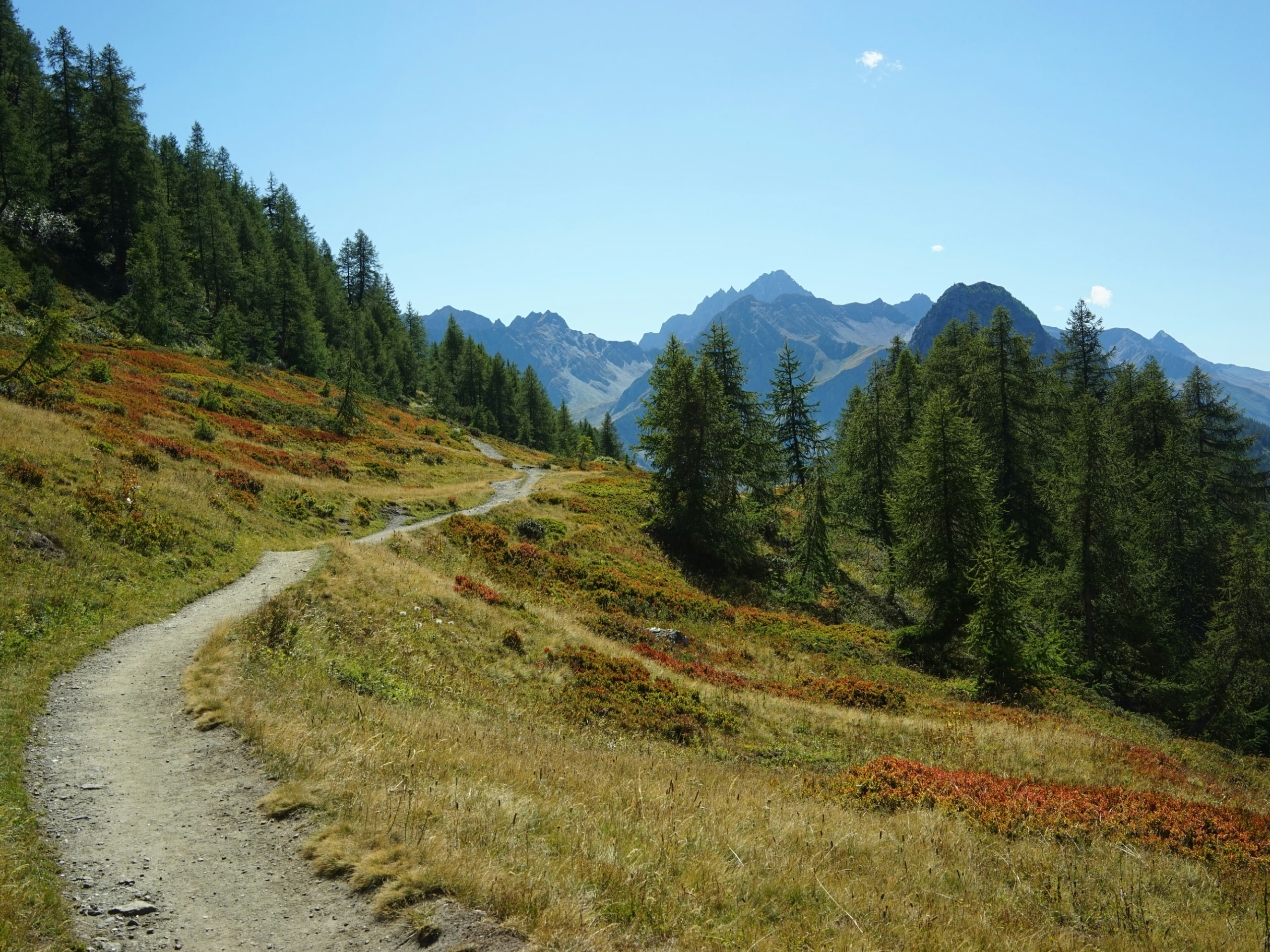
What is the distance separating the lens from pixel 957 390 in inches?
1818

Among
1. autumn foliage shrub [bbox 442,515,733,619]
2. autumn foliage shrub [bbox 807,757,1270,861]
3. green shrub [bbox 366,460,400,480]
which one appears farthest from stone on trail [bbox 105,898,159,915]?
green shrub [bbox 366,460,400,480]

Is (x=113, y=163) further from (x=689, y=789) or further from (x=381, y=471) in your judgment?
(x=689, y=789)

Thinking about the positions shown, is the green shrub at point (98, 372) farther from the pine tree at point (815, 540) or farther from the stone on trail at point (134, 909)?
the pine tree at point (815, 540)

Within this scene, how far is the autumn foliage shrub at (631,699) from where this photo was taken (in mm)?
13289

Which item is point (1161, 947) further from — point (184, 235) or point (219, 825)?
point (184, 235)

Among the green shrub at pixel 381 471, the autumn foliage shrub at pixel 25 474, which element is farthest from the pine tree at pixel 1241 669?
the autumn foliage shrub at pixel 25 474

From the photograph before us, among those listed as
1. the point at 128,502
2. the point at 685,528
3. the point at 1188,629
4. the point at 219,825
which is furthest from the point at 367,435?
the point at 1188,629

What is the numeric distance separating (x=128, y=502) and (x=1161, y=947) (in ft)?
73.5

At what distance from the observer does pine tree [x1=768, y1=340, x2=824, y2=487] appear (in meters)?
41.9

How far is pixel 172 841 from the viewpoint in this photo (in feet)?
18.3

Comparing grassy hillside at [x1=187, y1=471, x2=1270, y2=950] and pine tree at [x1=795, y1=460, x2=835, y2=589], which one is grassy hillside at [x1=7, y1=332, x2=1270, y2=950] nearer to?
grassy hillside at [x1=187, y1=471, x2=1270, y2=950]

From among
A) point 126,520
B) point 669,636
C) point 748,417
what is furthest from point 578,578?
point 748,417

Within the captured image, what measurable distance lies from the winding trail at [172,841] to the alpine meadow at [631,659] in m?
0.04

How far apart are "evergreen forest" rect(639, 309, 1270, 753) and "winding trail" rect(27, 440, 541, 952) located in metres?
22.3
